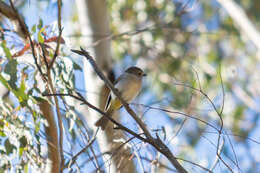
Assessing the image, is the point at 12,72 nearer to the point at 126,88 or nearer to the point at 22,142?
the point at 22,142

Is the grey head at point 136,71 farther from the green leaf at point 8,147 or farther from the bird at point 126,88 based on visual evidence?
the green leaf at point 8,147

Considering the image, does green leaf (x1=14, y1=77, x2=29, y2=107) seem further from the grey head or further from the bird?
the grey head

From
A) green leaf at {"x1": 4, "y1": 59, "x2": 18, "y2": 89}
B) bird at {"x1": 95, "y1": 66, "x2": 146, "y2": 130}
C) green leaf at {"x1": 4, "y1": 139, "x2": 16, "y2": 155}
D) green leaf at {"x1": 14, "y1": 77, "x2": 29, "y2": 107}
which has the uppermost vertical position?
bird at {"x1": 95, "y1": 66, "x2": 146, "y2": 130}

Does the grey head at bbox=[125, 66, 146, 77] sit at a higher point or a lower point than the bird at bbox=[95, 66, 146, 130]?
higher

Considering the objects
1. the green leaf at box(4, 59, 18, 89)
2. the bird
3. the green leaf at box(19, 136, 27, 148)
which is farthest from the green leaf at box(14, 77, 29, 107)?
the bird

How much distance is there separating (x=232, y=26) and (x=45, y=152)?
5.41 meters

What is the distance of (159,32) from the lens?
6.22m

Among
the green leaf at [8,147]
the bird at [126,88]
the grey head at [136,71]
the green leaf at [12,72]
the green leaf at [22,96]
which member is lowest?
the green leaf at [8,147]

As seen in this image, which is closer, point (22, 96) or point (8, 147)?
point (22, 96)

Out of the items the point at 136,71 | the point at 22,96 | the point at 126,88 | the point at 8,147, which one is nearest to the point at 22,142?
the point at 8,147

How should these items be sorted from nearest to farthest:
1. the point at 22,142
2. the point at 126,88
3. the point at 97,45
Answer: the point at 22,142 < the point at 97,45 < the point at 126,88

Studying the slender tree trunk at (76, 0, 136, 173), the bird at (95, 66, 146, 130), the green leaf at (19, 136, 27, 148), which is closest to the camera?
the green leaf at (19, 136, 27, 148)

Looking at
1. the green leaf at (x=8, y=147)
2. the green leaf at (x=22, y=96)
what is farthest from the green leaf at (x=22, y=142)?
the green leaf at (x=22, y=96)

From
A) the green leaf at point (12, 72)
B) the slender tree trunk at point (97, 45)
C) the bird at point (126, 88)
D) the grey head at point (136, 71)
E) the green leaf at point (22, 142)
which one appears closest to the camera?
the green leaf at point (12, 72)
